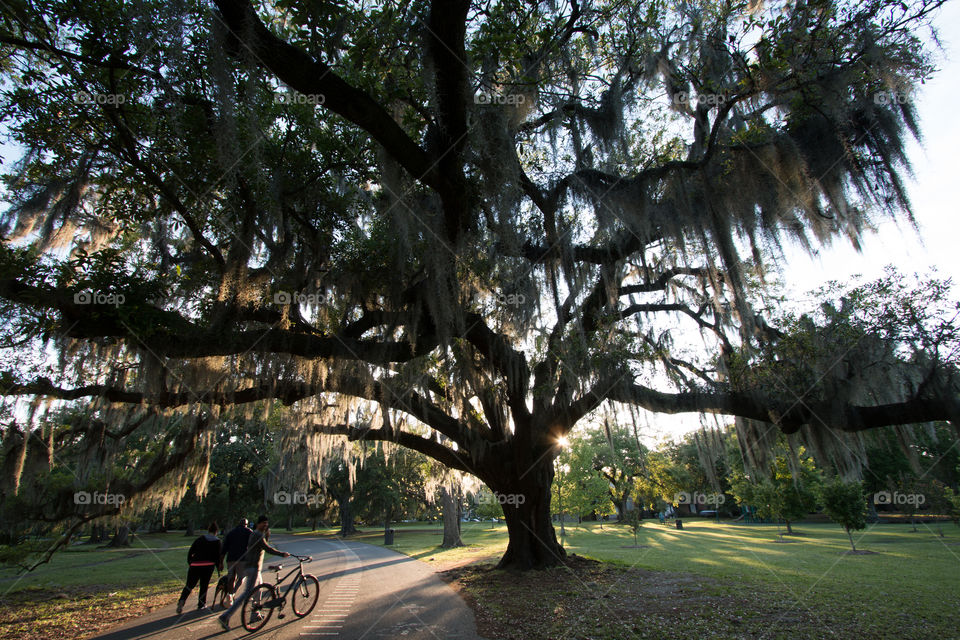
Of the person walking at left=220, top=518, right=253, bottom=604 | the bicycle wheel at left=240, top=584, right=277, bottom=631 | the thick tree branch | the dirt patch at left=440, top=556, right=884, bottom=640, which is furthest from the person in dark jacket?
the thick tree branch

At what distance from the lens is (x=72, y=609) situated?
23.6ft

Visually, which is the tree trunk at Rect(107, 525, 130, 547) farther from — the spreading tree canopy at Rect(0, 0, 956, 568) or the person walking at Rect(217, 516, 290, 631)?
the person walking at Rect(217, 516, 290, 631)

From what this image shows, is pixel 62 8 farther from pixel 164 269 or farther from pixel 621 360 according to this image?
pixel 621 360

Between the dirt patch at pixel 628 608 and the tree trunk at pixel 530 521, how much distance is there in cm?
41

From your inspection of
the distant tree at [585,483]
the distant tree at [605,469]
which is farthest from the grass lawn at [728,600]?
the distant tree at [585,483]

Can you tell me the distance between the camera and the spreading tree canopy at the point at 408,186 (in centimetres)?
452

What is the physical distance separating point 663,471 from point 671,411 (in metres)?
16.1

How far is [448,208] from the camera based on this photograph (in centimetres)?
517

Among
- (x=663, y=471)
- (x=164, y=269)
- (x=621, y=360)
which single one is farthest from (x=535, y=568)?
(x=663, y=471)

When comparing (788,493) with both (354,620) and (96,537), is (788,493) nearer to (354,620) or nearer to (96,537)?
(354,620)

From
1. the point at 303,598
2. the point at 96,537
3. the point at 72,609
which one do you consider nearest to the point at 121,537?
the point at 96,537

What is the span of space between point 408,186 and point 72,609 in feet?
28.3

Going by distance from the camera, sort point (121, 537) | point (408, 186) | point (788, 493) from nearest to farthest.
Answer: point (408, 186) → point (788, 493) → point (121, 537)

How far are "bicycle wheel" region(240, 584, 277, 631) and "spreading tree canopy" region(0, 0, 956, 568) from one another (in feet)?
9.26
